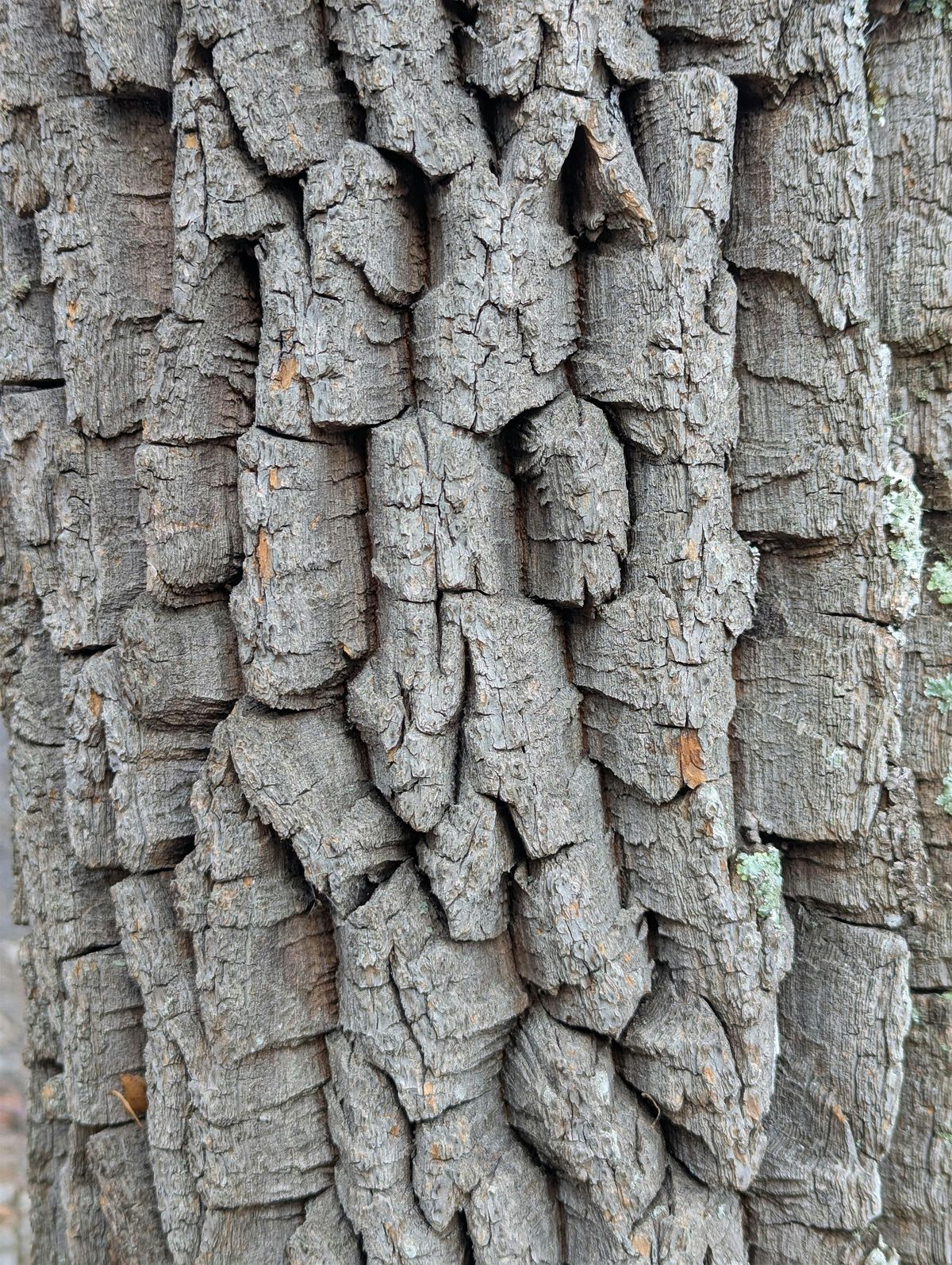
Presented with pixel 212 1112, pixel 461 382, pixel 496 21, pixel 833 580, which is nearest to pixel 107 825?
pixel 212 1112

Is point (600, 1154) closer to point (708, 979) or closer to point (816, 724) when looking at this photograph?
point (708, 979)

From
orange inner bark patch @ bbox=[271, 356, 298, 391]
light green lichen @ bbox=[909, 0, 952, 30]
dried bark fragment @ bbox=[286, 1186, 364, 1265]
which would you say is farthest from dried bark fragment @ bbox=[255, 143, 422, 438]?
dried bark fragment @ bbox=[286, 1186, 364, 1265]

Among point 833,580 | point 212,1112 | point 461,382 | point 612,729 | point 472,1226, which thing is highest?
point 461,382

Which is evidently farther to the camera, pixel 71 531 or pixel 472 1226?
pixel 71 531

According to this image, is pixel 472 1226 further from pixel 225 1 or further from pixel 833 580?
pixel 225 1

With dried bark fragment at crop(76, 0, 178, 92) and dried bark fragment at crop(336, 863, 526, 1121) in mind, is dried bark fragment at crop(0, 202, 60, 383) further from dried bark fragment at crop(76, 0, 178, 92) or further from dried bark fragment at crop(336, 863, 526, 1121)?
dried bark fragment at crop(336, 863, 526, 1121)

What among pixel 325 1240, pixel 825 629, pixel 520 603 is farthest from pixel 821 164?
pixel 325 1240
